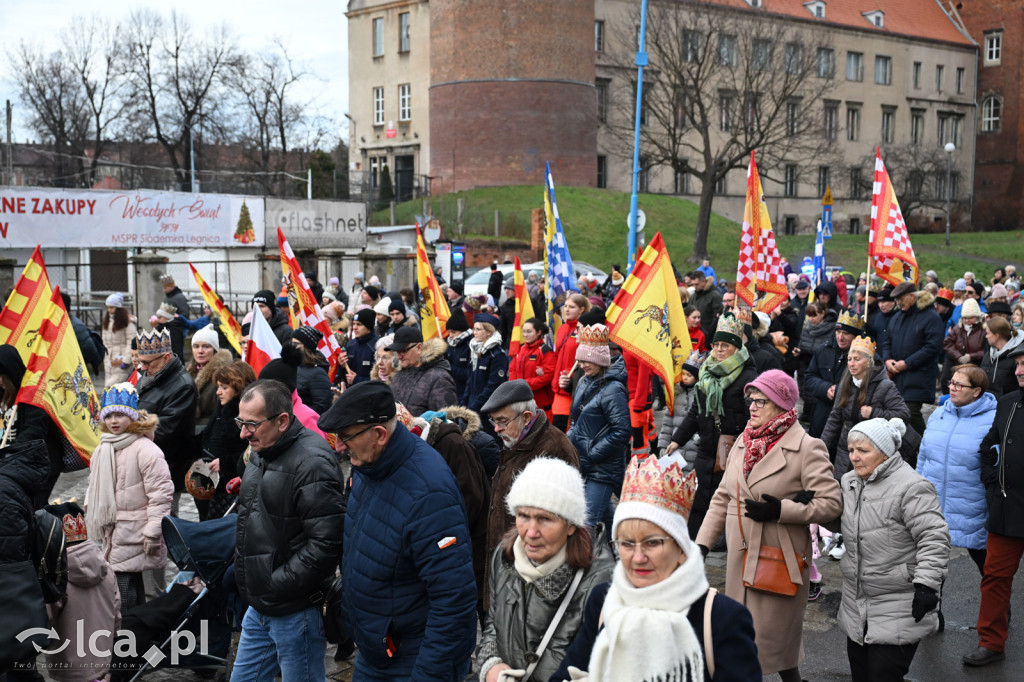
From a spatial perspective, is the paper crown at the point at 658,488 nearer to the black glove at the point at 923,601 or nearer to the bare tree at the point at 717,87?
the black glove at the point at 923,601

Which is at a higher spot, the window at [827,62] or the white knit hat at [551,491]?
the window at [827,62]

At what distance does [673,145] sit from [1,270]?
29704 millimetres

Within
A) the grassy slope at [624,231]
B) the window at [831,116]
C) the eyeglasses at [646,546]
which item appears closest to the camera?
the eyeglasses at [646,546]

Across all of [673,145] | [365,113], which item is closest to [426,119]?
[365,113]

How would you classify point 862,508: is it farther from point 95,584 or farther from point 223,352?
point 223,352

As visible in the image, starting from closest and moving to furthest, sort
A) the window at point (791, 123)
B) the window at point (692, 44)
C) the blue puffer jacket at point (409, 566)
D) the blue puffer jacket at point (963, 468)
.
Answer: the blue puffer jacket at point (409, 566), the blue puffer jacket at point (963, 468), the window at point (692, 44), the window at point (791, 123)

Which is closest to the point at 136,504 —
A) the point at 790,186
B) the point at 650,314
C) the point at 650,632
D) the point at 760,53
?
the point at 650,632

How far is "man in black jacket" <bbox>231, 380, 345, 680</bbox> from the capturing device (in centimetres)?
460

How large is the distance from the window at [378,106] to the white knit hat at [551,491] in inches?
2220

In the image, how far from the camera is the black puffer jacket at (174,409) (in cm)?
743

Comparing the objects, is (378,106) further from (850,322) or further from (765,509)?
(765,509)

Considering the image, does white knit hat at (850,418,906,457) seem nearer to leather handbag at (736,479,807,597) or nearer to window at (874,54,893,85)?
leather handbag at (736,479,807,597)

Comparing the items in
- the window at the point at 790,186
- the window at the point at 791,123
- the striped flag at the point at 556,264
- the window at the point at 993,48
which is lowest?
the striped flag at the point at 556,264

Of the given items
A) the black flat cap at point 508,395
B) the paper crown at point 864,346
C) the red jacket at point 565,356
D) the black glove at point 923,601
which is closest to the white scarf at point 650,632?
the black glove at point 923,601
